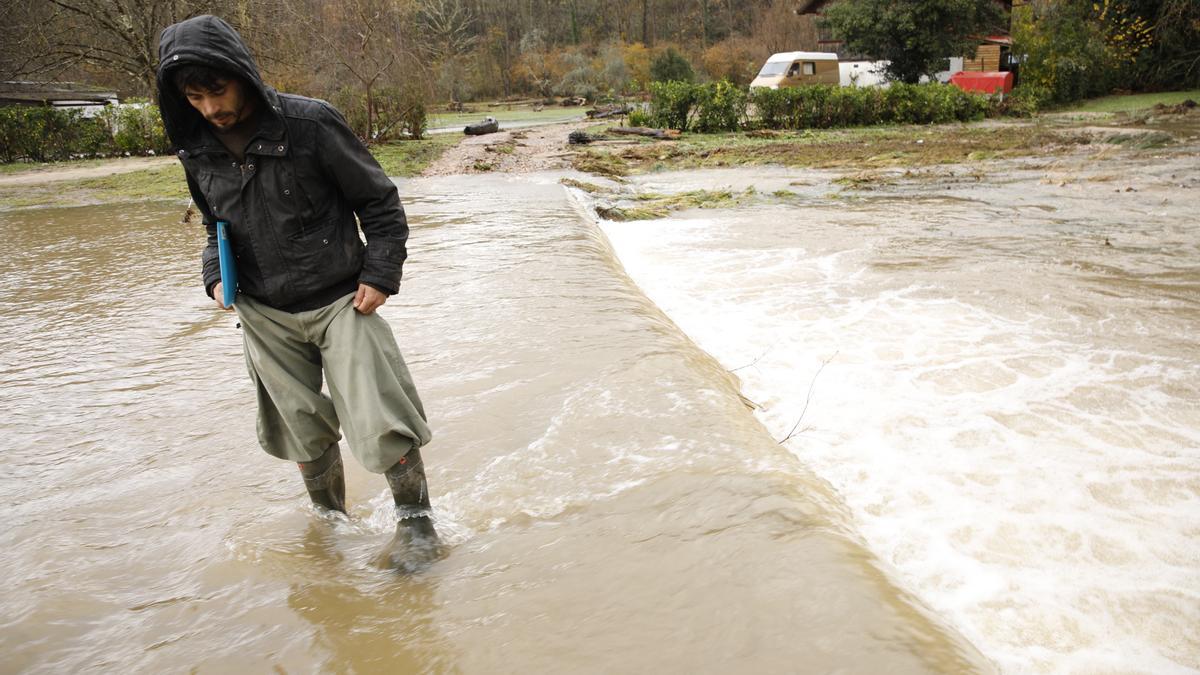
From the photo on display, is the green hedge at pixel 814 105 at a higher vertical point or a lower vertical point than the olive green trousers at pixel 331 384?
higher

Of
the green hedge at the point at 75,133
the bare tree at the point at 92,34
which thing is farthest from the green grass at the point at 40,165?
the bare tree at the point at 92,34

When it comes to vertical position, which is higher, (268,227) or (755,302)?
(268,227)

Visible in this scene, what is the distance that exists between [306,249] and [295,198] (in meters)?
0.16

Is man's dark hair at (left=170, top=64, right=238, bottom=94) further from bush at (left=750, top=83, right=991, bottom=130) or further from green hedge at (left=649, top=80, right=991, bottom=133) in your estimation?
bush at (left=750, top=83, right=991, bottom=130)

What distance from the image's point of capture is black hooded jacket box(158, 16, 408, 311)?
2311 millimetres

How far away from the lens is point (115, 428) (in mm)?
3744

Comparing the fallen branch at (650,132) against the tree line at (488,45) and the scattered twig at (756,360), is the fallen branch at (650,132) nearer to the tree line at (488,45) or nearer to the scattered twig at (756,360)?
the tree line at (488,45)

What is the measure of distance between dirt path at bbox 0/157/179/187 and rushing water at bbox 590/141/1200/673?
46.1 feet

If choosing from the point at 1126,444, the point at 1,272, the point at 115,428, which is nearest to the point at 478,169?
the point at 1,272

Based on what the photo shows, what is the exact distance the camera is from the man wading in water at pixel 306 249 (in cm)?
229

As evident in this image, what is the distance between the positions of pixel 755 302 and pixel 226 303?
15.9 feet

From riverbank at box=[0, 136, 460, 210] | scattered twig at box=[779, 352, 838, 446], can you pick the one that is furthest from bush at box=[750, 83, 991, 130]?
scattered twig at box=[779, 352, 838, 446]

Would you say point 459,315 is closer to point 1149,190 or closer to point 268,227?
point 268,227

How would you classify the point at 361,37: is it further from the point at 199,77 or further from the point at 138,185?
the point at 199,77
